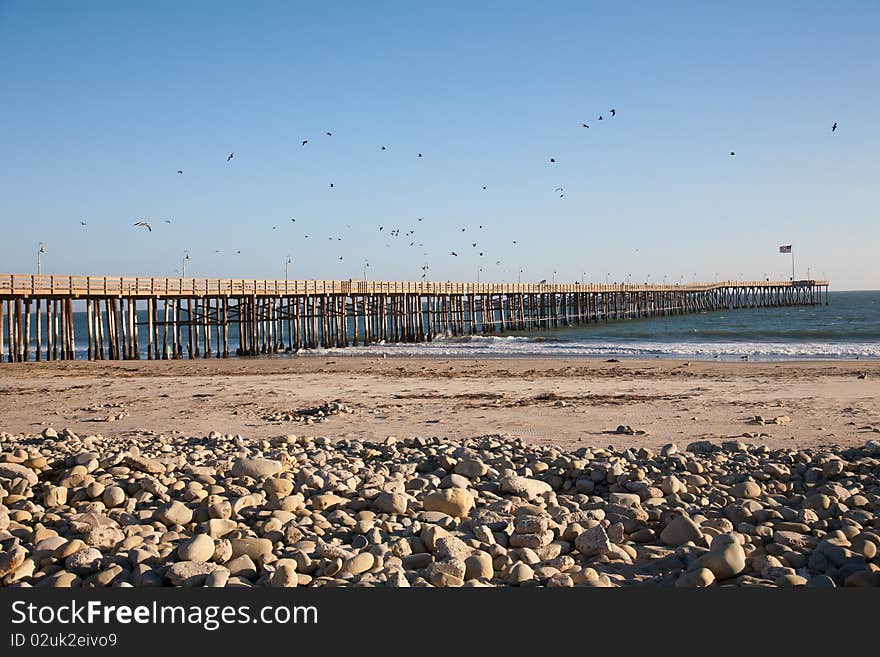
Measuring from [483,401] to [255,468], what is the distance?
8.36m

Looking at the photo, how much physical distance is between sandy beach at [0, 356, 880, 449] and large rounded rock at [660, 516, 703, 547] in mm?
4207

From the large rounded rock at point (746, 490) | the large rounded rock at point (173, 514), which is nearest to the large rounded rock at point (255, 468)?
the large rounded rock at point (173, 514)

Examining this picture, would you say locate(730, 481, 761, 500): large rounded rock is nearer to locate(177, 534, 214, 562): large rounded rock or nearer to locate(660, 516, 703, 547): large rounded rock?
locate(660, 516, 703, 547): large rounded rock

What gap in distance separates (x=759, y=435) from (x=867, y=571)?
5.82 meters

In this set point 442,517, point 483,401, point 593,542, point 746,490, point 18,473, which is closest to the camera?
point 593,542

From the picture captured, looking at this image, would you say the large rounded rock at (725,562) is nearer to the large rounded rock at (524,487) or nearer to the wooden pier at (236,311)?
the large rounded rock at (524,487)

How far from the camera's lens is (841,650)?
400 centimetres

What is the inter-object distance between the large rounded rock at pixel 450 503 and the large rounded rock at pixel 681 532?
1.54 meters

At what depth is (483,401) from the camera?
50.2 feet

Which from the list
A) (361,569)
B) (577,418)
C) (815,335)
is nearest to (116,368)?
(577,418)

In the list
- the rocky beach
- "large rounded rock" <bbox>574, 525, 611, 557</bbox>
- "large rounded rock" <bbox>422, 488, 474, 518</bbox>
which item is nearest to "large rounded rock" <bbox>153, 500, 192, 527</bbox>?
the rocky beach

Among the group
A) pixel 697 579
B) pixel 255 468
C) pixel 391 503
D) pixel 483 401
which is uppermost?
pixel 255 468

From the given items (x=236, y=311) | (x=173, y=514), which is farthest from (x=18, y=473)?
(x=236, y=311)

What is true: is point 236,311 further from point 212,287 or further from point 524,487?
point 524,487
